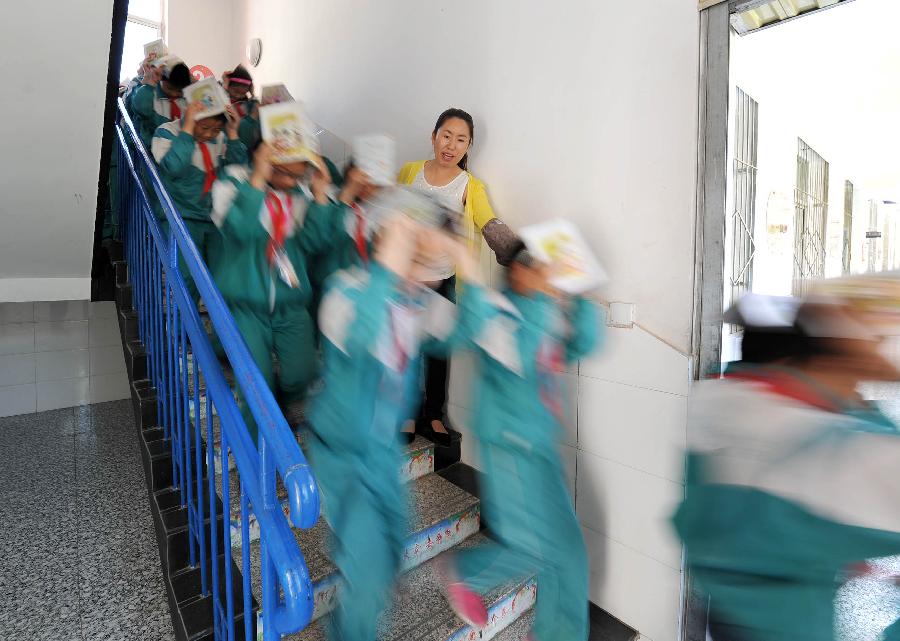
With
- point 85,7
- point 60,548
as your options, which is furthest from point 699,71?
point 60,548

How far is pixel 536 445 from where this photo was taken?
132cm

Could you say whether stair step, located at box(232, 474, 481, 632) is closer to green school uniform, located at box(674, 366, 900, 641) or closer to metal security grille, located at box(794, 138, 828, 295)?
green school uniform, located at box(674, 366, 900, 641)

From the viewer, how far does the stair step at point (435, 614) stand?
1402mm

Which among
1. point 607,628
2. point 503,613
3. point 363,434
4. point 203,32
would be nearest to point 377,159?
point 363,434

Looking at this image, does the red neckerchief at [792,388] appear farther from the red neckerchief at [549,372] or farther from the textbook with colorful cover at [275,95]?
the textbook with colorful cover at [275,95]

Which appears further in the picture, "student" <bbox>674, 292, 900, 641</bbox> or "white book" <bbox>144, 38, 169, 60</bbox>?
"white book" <bbox>144, 38, 169, 60</bbox>

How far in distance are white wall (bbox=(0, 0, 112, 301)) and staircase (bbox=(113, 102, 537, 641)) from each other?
0.24m

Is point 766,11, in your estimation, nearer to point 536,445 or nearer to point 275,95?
point 536,445

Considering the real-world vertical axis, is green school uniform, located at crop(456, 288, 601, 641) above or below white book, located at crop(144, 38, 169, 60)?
below

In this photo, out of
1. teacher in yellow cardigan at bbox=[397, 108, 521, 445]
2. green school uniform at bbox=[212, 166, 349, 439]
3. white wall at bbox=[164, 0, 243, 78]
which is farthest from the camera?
white wall at bbox=[164, 0, 243, 78]

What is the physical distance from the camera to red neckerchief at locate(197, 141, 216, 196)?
7.18 ft

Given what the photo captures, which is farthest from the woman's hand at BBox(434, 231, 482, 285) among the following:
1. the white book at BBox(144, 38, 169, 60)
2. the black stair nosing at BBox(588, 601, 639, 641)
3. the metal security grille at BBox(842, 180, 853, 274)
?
the white book at BBox(144, 38, 169, 60)

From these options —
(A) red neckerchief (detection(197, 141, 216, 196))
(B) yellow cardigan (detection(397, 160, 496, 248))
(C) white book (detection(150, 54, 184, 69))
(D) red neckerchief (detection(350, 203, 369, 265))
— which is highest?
(C) white book (detection(150, 54, 184, 69))

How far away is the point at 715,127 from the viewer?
1.44 m
